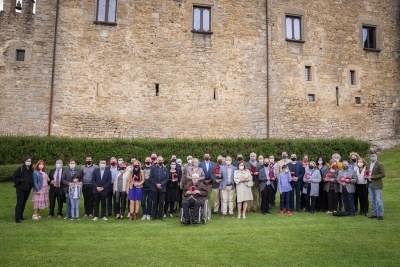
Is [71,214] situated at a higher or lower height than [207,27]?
lower

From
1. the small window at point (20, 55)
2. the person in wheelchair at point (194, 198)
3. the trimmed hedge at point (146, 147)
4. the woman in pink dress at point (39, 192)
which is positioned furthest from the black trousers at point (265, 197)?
the small window at point (20, 55)

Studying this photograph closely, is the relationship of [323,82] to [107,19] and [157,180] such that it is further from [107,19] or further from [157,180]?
[157,180]

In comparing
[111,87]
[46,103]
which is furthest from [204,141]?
[46,103]

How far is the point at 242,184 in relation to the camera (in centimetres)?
999

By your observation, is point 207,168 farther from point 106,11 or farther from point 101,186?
point 106,11

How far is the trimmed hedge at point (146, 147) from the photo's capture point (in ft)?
49.3

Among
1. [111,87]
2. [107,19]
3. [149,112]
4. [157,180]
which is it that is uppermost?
[107,19]

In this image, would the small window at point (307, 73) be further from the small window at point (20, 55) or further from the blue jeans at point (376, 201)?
the small window at point (20, 55)

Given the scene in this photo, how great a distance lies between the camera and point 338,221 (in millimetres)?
9016

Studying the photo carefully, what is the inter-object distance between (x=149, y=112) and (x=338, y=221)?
11813 millimetres

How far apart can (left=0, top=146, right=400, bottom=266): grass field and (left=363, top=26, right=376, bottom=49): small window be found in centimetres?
1587

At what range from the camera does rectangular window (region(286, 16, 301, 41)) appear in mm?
20594

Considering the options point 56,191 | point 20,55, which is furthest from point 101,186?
point 20,55

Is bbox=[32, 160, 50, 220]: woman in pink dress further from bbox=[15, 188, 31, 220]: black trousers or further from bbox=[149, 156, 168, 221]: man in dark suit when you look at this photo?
bbox=[149, 156, 168, 221]: man in dark suit
